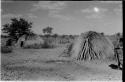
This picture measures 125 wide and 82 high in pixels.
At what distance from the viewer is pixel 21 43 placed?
57.3 ft

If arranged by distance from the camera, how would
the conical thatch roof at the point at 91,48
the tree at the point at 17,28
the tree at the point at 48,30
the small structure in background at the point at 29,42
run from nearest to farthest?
the conical thatch roof at the point at 91,48 → the small structure in background at the point at 29,42 → the tree at the point at 17,28 → the tree at the point at 48,30

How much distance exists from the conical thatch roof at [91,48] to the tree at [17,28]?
13071mm

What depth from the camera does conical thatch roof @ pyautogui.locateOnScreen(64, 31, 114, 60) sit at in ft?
27.4

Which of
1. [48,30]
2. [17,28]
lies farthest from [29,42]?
[48,30]

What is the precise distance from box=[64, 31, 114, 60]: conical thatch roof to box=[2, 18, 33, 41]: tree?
13071mm

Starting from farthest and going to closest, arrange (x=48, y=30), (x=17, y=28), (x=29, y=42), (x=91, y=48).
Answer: (x=48, y=30), (x=17, y=28), (x=29, y=42), (x=91, y=48)

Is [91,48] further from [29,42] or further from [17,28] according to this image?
[17,28]

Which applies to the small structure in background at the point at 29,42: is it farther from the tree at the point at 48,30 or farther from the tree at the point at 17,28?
the tree at the point at 48,30

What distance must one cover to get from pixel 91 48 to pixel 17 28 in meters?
14.6

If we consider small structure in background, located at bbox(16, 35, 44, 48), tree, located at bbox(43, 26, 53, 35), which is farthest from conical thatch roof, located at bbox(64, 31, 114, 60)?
tree, located at bbox(43, 26, 53, 35)

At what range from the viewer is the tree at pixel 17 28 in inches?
829

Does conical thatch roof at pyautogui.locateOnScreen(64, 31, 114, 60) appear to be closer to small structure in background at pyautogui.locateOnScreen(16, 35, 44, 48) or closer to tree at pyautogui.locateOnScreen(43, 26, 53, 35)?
small structure in background at pyautogui.locateOnScreen(16, 35, 44, 48)

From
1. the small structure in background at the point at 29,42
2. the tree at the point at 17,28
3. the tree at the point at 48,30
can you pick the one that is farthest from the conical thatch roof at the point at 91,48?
the tree at the point at 48,30

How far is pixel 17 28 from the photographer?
21203mm
